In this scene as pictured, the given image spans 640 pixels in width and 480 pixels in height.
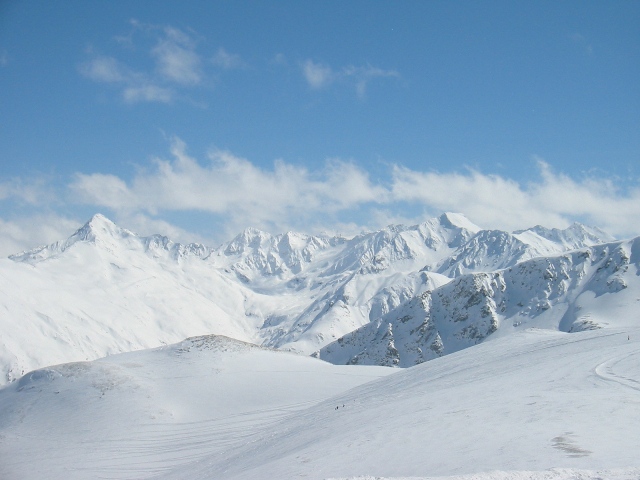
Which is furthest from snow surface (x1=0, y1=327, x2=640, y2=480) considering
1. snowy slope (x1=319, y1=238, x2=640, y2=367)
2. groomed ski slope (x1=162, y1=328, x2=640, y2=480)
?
snowy slope (x1=319, y1=238, x2=640, y2=367)

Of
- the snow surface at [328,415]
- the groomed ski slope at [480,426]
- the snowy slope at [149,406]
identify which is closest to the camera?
the groomed ski slope at [480,426]

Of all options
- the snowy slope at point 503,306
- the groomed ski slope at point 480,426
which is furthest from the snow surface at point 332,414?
the snowy slope at point 503,306

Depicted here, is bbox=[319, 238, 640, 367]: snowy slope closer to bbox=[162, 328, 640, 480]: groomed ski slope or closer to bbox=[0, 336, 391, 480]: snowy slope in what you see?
bbox=[0, 336, 391, 480]: snowy slope

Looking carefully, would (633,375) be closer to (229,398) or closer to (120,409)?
(229,398)

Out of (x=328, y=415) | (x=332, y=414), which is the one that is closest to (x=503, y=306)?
(x=328, y=415)

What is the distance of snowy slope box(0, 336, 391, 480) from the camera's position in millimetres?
34688

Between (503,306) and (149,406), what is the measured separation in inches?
5593

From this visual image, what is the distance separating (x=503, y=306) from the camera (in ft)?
543

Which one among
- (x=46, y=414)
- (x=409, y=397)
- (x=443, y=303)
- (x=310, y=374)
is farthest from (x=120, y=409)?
(x=443, y=303)

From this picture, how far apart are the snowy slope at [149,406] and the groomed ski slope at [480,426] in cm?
690

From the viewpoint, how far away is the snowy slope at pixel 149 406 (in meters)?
34.7

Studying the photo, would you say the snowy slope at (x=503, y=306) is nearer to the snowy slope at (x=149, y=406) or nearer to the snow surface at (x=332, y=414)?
the snowy slope at (x=149, y=406)

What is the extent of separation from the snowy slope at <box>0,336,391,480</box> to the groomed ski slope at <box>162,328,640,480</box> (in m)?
6.90

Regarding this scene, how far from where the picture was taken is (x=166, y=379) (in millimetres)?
50469
